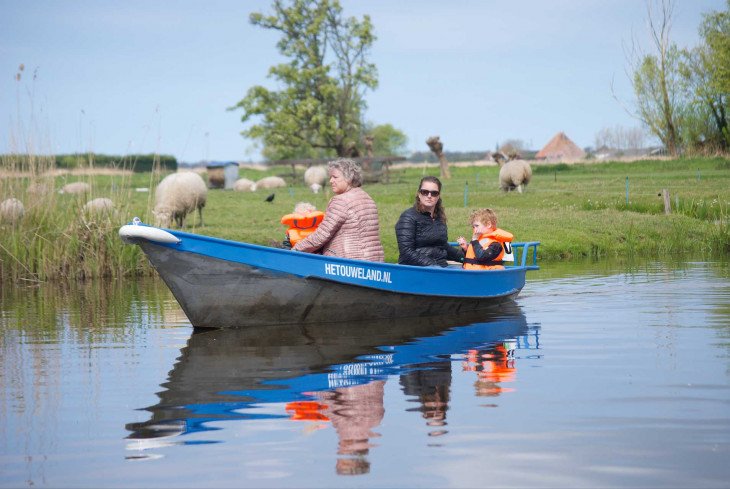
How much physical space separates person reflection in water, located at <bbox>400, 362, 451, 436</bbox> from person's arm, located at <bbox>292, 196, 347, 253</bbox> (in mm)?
2729

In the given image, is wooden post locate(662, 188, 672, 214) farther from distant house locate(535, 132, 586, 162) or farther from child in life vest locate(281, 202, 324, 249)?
distant house locate(535, 132, 586, 162)

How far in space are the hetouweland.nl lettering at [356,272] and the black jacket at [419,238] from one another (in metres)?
0.98

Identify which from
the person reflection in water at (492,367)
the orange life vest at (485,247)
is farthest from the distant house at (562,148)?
the person reflection in water at (492,367)

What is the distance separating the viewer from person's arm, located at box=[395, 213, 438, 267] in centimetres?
1297

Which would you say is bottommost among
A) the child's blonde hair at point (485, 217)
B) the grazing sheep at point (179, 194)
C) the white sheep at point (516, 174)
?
the child's blonde hair at point (485, 217)

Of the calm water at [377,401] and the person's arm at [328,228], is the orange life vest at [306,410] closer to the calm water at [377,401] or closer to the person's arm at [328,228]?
the calm water at [377,401]

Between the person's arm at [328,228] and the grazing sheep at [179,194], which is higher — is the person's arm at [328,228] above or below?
below

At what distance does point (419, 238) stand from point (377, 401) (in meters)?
5.54

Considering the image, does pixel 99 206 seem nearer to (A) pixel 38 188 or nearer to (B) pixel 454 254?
(A) pixel 38 188

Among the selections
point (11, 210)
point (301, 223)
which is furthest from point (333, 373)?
point (11, 210)

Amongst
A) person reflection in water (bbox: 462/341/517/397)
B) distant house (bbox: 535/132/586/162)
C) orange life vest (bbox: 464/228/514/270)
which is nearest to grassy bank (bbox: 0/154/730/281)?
orange life vest (bbox: 464/228/514/270)

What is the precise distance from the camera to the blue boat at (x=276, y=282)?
11.3 meters

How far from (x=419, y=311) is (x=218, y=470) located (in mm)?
7270

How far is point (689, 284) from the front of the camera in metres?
16.1
